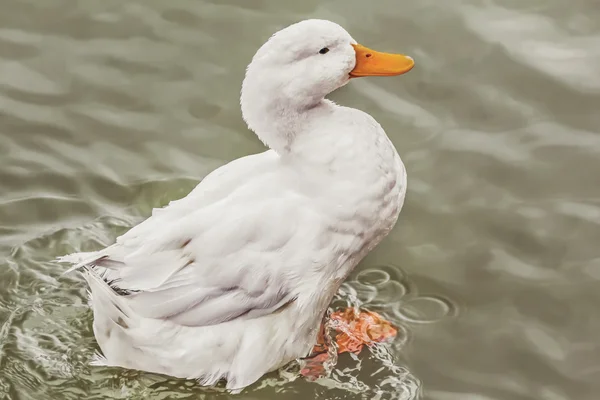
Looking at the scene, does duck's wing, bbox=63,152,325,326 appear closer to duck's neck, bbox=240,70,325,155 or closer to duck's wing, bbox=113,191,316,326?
duck's wing, bbox=113,191,316,326

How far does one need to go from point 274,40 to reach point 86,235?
1507mm

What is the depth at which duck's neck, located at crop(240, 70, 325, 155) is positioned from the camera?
3.44 m

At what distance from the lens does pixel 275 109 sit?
3.49 metres

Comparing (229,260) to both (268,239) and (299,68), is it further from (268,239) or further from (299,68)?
(299,68)

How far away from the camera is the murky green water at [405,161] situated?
12.6 ft

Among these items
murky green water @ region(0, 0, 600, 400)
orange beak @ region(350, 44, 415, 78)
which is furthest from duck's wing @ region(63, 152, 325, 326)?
orange beak @ region(350, 44, 415, 78)

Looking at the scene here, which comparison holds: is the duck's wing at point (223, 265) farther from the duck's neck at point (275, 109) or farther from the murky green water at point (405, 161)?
the murky green water at point (405, 161)

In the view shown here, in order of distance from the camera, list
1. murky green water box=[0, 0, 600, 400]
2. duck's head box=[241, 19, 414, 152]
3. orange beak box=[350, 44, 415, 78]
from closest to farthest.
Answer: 1. duck's head box=[241, 19, 414, 152]
2. orange beak box=[350, 44, 415, 78]
3. murky green water box=[0, 0, 600, 400]

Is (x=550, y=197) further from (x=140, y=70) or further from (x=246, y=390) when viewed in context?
(x=140, y=70)

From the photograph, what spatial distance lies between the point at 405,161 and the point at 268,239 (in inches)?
56.8

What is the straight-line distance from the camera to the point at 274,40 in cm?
341

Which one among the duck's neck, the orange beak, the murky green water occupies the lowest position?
the murky green water

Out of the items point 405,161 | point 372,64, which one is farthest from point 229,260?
point 405,161

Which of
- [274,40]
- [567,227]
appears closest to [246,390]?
[274,40]
